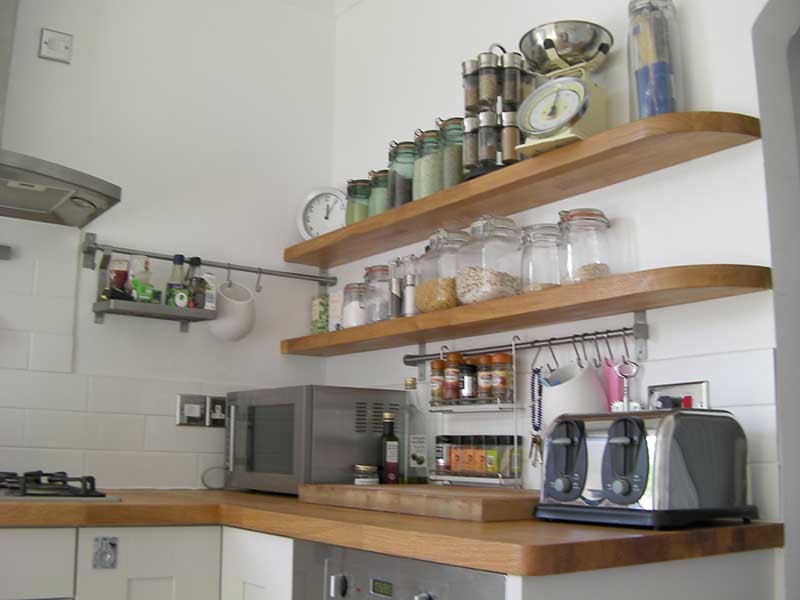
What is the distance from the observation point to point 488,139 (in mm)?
2668

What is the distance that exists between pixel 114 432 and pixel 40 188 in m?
0.86

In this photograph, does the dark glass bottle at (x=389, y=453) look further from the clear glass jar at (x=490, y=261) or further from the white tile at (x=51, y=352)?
the white tile at (x=51, y=352)

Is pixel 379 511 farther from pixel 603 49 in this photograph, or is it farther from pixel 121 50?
pixel 121 50

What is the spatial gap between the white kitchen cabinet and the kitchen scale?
155 centimetres

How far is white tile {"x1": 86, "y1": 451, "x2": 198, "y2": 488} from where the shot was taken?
10.1 feet

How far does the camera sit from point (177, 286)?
10.4 ft

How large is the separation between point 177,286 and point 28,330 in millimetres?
495

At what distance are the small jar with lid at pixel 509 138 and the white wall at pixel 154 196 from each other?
1.26m

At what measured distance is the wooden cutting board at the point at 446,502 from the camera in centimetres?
207

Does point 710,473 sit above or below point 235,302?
below

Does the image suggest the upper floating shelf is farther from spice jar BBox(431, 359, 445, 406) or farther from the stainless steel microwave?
the stainless steel microwave

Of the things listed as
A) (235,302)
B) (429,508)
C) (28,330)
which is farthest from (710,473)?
(28,330)

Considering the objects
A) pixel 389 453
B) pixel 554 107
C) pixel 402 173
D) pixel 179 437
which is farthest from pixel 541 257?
pixel 179 437

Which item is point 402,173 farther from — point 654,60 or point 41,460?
point 41,460
